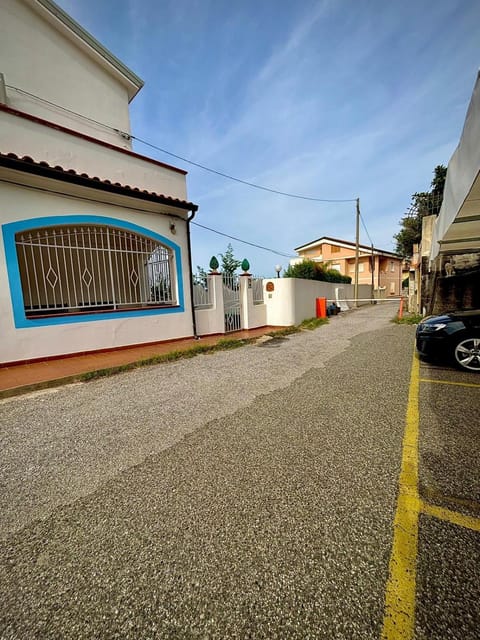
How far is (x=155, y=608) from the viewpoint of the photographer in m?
1.23

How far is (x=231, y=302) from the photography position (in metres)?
9.20

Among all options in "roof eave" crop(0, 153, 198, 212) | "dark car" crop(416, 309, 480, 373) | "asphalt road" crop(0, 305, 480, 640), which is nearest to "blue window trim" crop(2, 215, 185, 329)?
"roof eave" crop(0, 153, 198, 212)

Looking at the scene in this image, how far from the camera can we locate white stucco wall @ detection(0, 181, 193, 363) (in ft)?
16.5

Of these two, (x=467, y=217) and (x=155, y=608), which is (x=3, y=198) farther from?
(x=467, y=217)

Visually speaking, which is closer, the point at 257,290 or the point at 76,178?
the point at 76,178

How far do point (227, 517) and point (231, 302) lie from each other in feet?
25.3

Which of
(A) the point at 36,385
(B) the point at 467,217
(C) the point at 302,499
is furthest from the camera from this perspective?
(B) the point at 467,217

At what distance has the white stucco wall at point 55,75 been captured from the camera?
272 inches

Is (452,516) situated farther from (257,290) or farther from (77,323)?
(257,290)

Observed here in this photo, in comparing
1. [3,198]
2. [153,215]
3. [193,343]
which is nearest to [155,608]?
[193,343]

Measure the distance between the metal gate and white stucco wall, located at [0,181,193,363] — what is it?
1.54 m

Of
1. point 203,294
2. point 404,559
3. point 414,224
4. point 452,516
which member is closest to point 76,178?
point 203,294

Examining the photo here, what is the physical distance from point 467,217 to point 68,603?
6.51 meters

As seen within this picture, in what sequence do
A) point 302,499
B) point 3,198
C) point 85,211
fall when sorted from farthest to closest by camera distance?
point 85,211
point 3,198
point 302,499
